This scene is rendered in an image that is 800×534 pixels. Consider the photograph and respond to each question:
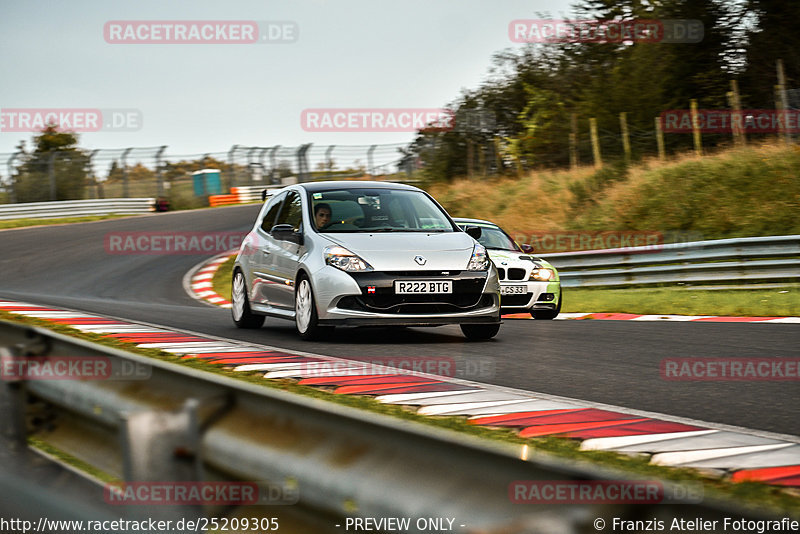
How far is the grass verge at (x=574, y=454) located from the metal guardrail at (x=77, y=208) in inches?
1258

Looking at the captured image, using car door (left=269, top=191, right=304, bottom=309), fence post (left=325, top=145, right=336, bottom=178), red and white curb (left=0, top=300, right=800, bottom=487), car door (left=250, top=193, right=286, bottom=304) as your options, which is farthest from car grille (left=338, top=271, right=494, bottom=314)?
fence post (left=325, top=145, right=336, bottom=178)

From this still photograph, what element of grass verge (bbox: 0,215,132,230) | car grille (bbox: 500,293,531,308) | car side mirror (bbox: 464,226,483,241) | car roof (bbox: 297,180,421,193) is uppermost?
grass verge (bbox: 0,215,132,230)

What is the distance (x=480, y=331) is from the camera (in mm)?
9586

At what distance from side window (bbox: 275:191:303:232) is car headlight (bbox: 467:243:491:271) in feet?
6.15

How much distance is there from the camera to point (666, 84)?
3120 centimetres

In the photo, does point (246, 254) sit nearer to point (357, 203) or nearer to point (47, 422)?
point (357, 203)

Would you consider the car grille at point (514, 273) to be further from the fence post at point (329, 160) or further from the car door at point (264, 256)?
the fence post at point (329, 160)

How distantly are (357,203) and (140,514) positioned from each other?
715 cm

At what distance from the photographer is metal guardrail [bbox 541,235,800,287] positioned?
50.8ft

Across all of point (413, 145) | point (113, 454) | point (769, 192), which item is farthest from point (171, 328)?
point (413, 145)

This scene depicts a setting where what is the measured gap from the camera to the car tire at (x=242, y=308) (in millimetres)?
10938

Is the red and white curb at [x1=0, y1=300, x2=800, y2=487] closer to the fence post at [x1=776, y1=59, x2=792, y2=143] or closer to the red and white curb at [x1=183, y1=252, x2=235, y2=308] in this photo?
the red and white curb at [x1=183, y1=252, x2=235, y2=308]

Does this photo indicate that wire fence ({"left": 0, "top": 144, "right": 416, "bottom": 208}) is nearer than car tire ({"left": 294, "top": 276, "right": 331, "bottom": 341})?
No

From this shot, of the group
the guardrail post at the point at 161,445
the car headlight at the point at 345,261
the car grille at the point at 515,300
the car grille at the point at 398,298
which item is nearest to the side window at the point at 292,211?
the car headlight at the point at 345,261
